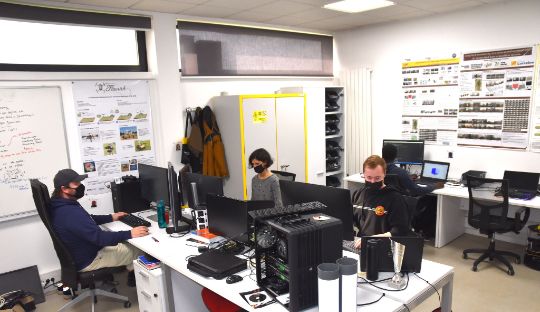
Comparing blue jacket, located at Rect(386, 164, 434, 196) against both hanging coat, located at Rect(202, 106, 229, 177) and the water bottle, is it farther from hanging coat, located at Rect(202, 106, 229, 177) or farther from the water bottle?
the water bottle

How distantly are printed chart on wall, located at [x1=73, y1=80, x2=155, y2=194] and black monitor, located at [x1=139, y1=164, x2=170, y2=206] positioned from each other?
18.8 inches

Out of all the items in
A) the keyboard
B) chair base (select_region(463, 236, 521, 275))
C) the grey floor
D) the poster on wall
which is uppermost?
the poster on wall

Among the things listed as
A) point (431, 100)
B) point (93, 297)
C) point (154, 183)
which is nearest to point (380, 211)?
point (154, 183)

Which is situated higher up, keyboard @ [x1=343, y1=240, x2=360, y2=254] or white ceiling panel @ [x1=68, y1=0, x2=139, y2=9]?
white ceiling panel @ [x1=68, y1=0, x2=139, y2=9]

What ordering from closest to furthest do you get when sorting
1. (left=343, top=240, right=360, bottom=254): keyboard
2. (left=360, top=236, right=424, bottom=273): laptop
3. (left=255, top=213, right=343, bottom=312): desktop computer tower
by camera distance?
(left=255, top=213, right=343, bottom=312): desktop computer tower → (left=360, top=236, right=424, bottom=273): laptop → (left=343, top=240, right=360, bottom=254): keyboard

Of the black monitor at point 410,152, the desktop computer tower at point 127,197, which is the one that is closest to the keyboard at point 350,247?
the desktop computer tower at point 127,197

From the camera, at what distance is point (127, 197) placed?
386 centimetres

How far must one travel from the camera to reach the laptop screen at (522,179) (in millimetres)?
3991

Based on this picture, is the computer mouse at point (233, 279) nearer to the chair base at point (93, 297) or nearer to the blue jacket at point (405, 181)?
the chair base at point (93, 297)

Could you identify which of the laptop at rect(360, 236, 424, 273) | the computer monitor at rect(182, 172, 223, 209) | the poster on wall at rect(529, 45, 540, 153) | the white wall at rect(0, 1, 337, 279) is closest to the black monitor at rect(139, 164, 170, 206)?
the computer monitor at rect(182, 172, 223, 209)

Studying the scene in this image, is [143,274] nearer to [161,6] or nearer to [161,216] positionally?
[161,216]

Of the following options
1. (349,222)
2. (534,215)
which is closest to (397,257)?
(349,222)

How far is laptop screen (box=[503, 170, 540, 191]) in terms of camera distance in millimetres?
3991

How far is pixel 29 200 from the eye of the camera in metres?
3.63
